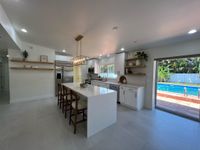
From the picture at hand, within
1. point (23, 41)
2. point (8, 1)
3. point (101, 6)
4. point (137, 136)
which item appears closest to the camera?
point (101, 6)

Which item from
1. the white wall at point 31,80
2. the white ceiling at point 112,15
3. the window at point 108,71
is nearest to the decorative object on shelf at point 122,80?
the window at point 108,71

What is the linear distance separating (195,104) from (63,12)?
5.56 meters

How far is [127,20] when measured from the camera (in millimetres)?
2115

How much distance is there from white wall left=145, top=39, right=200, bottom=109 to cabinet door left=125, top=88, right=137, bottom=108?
628 mm

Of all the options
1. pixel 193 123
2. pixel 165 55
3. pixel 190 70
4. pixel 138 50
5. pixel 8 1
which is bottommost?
pixel 193 123

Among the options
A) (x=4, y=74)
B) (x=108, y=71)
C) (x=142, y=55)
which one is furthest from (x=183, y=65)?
(x=4, y=74)

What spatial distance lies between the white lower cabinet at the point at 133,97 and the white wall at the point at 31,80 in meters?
3.76

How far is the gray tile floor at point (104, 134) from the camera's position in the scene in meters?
1.92

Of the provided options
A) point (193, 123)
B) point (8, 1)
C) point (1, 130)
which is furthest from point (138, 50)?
point (1, 130)

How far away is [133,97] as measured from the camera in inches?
149

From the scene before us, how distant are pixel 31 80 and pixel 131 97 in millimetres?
4589

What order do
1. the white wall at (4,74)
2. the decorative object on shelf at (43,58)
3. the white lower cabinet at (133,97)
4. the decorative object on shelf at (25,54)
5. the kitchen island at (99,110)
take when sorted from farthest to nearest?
the white wall at (4,74) < the decorative object on shelf at (43,58) < the decorative object on shelf at (25,54) < the white lower cabinet at (133,97) < the kitchen island at (99,110)

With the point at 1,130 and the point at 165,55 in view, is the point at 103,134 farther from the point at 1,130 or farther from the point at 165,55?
the point at 165,55

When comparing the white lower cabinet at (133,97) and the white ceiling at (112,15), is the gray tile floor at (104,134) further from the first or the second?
the white ceiling at (112,15)
